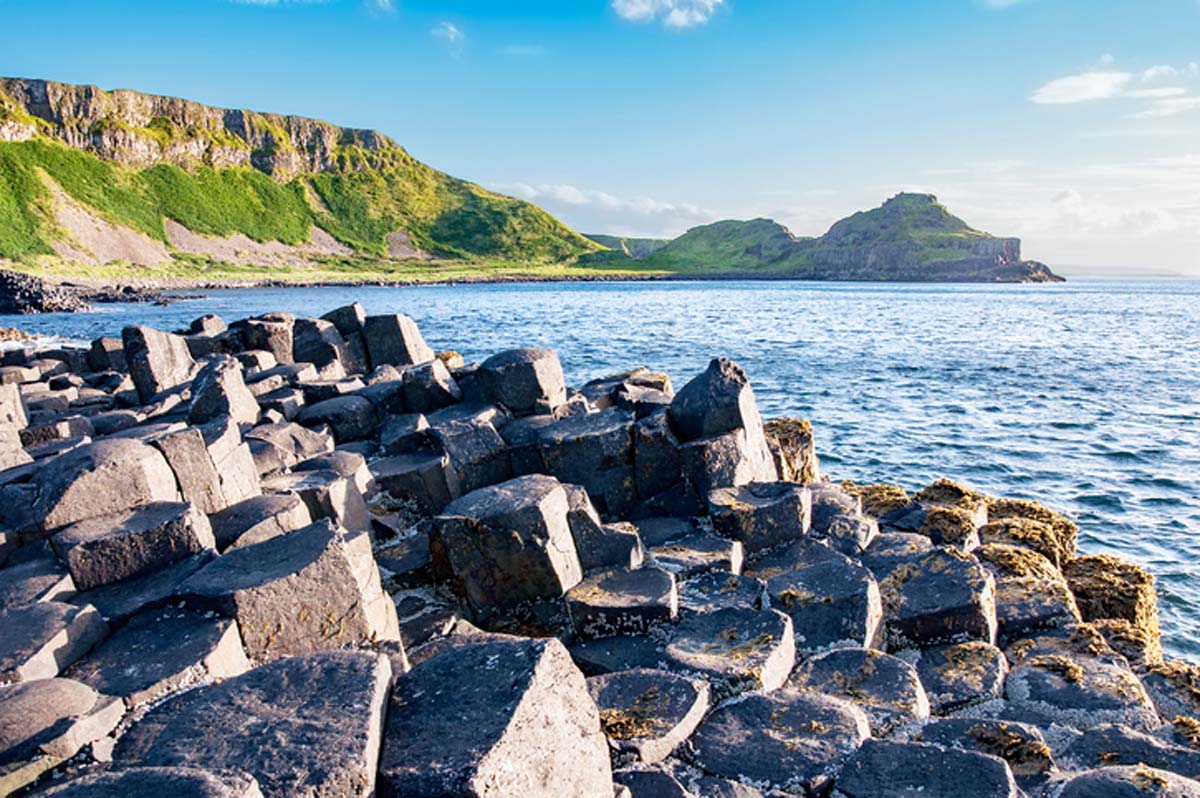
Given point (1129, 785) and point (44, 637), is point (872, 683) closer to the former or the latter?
point (1129, 785)

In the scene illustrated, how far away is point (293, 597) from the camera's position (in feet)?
13.5

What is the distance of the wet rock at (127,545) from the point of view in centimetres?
468

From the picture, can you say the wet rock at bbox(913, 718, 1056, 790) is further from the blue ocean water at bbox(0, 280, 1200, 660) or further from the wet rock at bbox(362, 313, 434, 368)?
the wet rock at bbox(362, 313, 434, 368)

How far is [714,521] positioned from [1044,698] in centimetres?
278

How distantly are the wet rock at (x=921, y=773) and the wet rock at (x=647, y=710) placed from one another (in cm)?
82

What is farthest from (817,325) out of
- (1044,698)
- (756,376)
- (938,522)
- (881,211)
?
(881,211)

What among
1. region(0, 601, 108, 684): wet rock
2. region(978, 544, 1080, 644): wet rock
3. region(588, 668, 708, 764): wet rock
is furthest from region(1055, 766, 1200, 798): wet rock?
region(0, 601, 108, 684): wet rock

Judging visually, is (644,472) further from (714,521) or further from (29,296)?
(29,296)

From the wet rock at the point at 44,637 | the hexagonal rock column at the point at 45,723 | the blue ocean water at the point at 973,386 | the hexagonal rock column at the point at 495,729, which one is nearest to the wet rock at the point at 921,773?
the hexagonal rock column at the point at 495,729

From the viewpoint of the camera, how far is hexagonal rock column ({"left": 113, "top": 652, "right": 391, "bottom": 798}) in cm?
261

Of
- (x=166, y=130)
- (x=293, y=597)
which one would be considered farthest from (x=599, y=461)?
(x=166, y=130)

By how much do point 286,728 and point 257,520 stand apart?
112 inches

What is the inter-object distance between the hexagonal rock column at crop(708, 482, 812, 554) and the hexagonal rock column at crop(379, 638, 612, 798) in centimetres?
360

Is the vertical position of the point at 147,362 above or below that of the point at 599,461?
above
